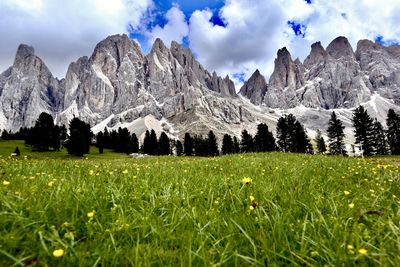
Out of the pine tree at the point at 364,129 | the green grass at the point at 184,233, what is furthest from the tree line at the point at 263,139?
the green grass at the point at 184,233

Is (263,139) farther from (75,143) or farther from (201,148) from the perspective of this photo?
(75,143)

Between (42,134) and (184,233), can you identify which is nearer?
(184,233)

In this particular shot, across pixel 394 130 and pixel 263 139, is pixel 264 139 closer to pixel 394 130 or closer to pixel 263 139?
pixel 263 139

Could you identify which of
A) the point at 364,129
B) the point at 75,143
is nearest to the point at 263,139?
the point at 364,129

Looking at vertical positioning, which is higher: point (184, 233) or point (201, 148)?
point (201, 148)

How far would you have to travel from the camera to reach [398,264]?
2496 mm

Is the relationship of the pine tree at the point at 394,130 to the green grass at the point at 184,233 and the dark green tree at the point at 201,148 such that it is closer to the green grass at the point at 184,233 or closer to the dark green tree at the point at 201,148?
the dark green tree at the point at 201,148

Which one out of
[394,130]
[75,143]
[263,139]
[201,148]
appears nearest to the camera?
[75,143]

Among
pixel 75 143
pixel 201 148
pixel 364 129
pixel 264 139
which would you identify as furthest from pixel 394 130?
pixel 75 143

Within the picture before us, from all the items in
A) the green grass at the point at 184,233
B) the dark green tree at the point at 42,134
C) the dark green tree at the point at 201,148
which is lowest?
the green grass at the point at 184,233

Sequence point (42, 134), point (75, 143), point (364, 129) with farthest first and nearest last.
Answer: point (42, 134)
point (364, 129)
point (75, 143)

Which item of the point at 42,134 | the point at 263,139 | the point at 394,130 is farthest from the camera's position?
the point at 263,139

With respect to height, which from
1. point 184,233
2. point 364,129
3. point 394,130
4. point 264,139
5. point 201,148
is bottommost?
point 184,233

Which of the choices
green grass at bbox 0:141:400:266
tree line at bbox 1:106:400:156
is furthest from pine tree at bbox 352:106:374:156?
green grass at bbox 0:141:400:266
